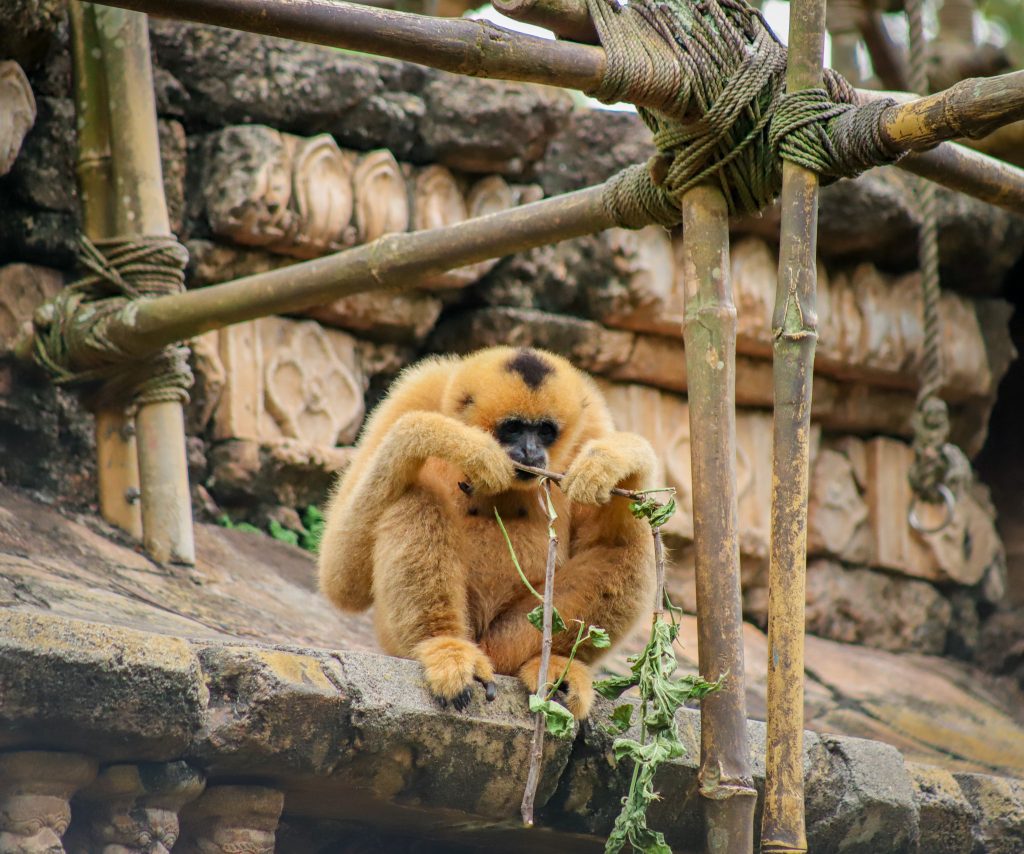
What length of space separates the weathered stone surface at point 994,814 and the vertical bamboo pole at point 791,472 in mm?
1381

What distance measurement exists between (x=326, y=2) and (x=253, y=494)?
335cm

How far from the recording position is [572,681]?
13.3 feet

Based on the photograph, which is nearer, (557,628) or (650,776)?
(650,776)

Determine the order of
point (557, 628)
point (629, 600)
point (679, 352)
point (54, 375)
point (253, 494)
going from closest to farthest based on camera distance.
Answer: point (557, 628) → point (629, 600) → point (54, 375) → point (253, 494) → point (679, 352)

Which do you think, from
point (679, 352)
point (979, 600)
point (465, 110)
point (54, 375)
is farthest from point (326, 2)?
point (979, 600)

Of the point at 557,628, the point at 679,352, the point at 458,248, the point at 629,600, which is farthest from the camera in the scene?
the point at 679,352

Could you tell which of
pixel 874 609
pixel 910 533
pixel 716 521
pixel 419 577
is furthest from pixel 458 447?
pixel 910 533

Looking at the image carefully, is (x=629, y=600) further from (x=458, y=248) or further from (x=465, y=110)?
(x=465, y=110)

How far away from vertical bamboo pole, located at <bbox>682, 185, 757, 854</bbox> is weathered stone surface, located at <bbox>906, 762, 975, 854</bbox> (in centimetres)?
97

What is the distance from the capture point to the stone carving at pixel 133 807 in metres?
3.60

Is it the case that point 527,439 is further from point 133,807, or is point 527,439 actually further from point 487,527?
point 133,807

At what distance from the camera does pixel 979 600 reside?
816 centimetres

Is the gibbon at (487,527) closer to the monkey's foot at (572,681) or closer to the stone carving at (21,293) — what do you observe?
the monkey's foot at (572,681)

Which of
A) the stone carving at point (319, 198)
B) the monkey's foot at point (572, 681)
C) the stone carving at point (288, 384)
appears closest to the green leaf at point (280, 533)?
the stone carving at point (288, 384)
